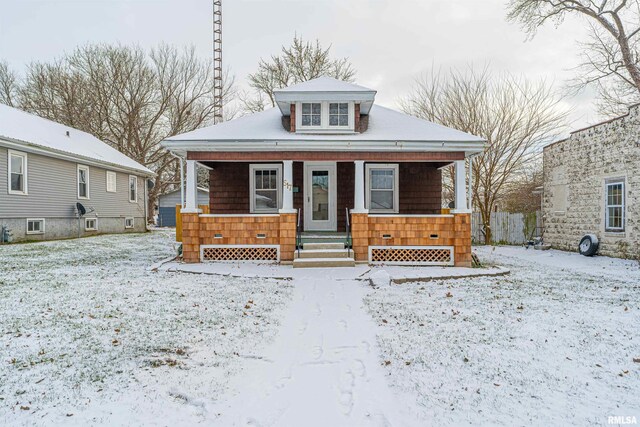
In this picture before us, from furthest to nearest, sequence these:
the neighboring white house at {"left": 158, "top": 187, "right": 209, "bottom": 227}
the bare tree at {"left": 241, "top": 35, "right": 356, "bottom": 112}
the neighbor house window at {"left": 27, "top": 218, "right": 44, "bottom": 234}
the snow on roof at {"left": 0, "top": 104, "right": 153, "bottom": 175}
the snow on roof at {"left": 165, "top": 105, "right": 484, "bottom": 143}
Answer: the neighboring white house at {"left": 158, "top": 187, "right": 209, "bottom": 227}, the bare tree at {"left": 241, "top": 35, "right": 356, "bottom": 112}, the neighbor house window at {"left": 27, "top": 218, "right": 44, "bottom": 234}, the snow on roof at {"left": 0, "top": 104, "right": 153, "bottom": 175}, the snow on roof at {"left": 165, "top": 105, "right": 484, "bottom": 143}

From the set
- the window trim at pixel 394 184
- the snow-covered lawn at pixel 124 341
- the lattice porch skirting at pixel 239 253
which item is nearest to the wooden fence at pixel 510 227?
the window trim at pixel 394 184

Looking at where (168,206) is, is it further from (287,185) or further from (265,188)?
(287,185)

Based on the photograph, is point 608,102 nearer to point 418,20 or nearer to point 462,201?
point 418,20

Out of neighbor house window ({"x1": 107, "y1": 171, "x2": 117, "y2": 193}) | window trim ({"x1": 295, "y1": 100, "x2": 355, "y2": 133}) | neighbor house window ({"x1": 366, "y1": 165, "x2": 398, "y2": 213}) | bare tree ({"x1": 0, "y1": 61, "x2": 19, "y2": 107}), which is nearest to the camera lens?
window trim ({"x1": 295, "y1": 100, "x2": 355, "y2": 133})

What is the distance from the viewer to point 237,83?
2973 cm

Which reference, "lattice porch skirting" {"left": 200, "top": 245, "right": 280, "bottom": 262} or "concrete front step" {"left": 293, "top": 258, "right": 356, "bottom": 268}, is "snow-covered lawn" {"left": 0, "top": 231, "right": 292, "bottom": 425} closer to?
"concrete front step" {"left": 293, "top": 258, "right": 356, "bottom": 268}

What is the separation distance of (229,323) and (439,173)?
348 inches

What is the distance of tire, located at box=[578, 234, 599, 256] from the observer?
11.2 meters

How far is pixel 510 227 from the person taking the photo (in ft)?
55.0

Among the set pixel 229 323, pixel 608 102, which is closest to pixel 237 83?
pixel 608 102

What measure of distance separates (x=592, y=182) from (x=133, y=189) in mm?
21485

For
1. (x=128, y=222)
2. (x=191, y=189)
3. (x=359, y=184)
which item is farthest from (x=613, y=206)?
(x=128, y=222)

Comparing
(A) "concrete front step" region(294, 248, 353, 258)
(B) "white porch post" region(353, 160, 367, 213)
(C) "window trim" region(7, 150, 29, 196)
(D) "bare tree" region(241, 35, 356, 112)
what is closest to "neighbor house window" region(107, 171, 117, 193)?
(C) "window trim" region(7, 150, 29, 196)

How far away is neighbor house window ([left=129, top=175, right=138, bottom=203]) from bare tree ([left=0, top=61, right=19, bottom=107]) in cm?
1254
